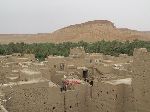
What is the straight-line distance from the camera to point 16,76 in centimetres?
1803

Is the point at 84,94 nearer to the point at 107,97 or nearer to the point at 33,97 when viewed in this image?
the point at 107,97

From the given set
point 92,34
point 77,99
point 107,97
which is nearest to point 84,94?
point 77,99

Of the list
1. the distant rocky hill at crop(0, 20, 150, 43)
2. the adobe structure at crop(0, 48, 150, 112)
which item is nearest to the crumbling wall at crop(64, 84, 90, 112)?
the adobe structure at crop(0, 48, 150, 112)

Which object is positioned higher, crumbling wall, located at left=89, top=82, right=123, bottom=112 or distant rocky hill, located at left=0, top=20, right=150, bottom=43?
distant rocky hill, located at left=0, top=20, right=150, bottom=43

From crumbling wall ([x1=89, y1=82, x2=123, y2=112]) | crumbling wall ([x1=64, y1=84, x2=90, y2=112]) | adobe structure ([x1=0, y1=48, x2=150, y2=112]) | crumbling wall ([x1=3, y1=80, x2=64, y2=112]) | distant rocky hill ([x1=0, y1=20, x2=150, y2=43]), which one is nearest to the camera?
adobe structure ([x1=0, y1=48, x2=150, y2=112])

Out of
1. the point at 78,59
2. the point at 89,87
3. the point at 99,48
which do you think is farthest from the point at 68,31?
the point at 89,87

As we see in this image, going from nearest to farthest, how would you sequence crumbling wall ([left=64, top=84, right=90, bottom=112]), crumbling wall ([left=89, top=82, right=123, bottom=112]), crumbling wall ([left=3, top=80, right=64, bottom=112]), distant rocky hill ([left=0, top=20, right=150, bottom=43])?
crumbling wall ([left=3, top=80, right=64, bottom=112]) < crumbling wall ([left=89, top=82, right=123, bottom=112]) < crumbling wall ([left=64, top=84, right=90, bottom=112]) < distant rocky hill ([left=0, top=20, right=150, bottom=43])

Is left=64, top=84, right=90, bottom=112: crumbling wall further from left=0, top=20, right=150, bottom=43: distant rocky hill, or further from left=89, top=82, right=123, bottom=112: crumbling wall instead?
left=0, top=20, right=150, bottom=43: distant rocky hill

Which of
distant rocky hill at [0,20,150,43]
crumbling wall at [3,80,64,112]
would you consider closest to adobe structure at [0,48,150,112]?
crumbling wall at [3,80,64,112]

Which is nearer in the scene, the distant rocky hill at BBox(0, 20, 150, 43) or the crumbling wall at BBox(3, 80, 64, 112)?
the crumbling wall at BBox(3, 80, 64, 112)

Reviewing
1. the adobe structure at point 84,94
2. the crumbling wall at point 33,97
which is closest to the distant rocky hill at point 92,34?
the adobe structure at point 84,94

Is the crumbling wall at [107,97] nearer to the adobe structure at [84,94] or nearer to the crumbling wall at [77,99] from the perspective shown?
the adobe structure at [84,94]

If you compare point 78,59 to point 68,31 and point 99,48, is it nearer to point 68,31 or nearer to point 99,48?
point 99,48

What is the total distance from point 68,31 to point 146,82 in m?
104
